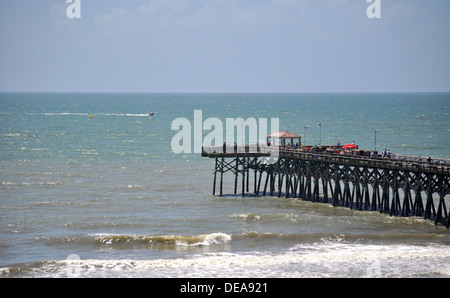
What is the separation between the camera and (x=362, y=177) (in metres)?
51.0

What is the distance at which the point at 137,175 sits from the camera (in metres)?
72.5

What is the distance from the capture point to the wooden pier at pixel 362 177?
148 feet

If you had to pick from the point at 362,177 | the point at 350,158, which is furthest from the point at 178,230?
the point at 362,177

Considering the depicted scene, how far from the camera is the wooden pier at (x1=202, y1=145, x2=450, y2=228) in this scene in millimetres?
45031

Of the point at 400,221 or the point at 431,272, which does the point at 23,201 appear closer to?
the point at 400,221

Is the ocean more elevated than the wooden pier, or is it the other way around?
the wooden pier

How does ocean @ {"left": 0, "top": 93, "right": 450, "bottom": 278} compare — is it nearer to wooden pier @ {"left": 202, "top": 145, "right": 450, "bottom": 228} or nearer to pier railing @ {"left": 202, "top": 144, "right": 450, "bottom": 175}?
wooden pier @ {"left": 202, "top": 145, "right": 450, "bottom": 228}

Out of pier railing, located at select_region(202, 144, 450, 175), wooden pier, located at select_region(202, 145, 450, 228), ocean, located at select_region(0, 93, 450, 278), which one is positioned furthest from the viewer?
wooden pier, located at select_region(202, 145, 450, 228)

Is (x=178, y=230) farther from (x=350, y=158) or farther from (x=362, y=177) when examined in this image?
(x=362, y=177)

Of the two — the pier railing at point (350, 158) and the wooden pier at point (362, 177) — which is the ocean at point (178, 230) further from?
the pier railing at point (350, 158)

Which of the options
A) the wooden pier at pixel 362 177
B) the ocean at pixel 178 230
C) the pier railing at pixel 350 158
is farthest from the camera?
the wooden pier at pixel 362 177

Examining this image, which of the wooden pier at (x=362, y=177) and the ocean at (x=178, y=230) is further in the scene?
the wooden pier at (x=362, y=177)

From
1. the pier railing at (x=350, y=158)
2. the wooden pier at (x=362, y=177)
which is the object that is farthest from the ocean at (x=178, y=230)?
the pier railing at (x=350, y=158)

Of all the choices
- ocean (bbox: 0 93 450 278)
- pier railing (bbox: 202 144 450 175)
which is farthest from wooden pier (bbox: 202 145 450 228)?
ocean (bbox: 0 93 450 278)
